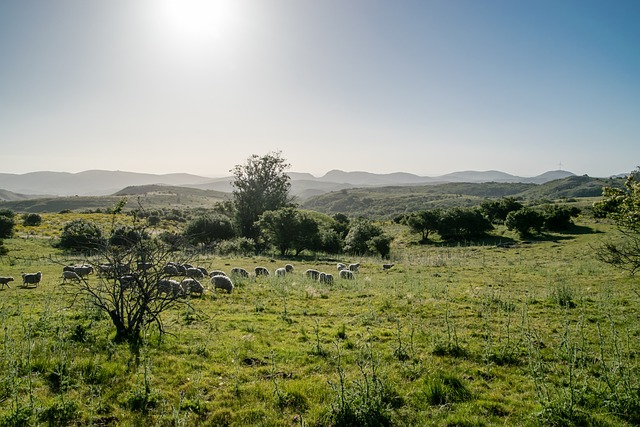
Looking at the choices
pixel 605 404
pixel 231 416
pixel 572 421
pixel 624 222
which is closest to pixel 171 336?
pixel 231 416

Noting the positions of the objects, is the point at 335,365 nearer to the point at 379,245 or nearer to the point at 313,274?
the point at 313,274

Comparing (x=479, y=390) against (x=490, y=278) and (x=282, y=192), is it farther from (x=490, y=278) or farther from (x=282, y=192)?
(x=282, y=192)

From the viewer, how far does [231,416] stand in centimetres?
559

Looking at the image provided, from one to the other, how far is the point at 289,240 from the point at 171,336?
30520 millimetres

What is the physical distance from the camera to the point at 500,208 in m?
59.2

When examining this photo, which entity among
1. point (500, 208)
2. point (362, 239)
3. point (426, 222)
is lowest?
point (362, 239)

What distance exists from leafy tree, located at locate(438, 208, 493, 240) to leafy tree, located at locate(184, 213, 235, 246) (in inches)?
1266

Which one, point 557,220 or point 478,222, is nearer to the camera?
point 557,220

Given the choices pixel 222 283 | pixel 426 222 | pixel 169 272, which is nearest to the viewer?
pixel 169 272

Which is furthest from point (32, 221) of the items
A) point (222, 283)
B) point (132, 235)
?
point (132, 235)

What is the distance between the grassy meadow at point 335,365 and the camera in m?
5.54

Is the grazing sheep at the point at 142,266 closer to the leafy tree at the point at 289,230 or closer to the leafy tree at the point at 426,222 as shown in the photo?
the leafy tree at the point at 289,230

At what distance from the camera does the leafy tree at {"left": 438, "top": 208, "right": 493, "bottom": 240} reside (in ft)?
165

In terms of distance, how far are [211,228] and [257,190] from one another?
10.8m
